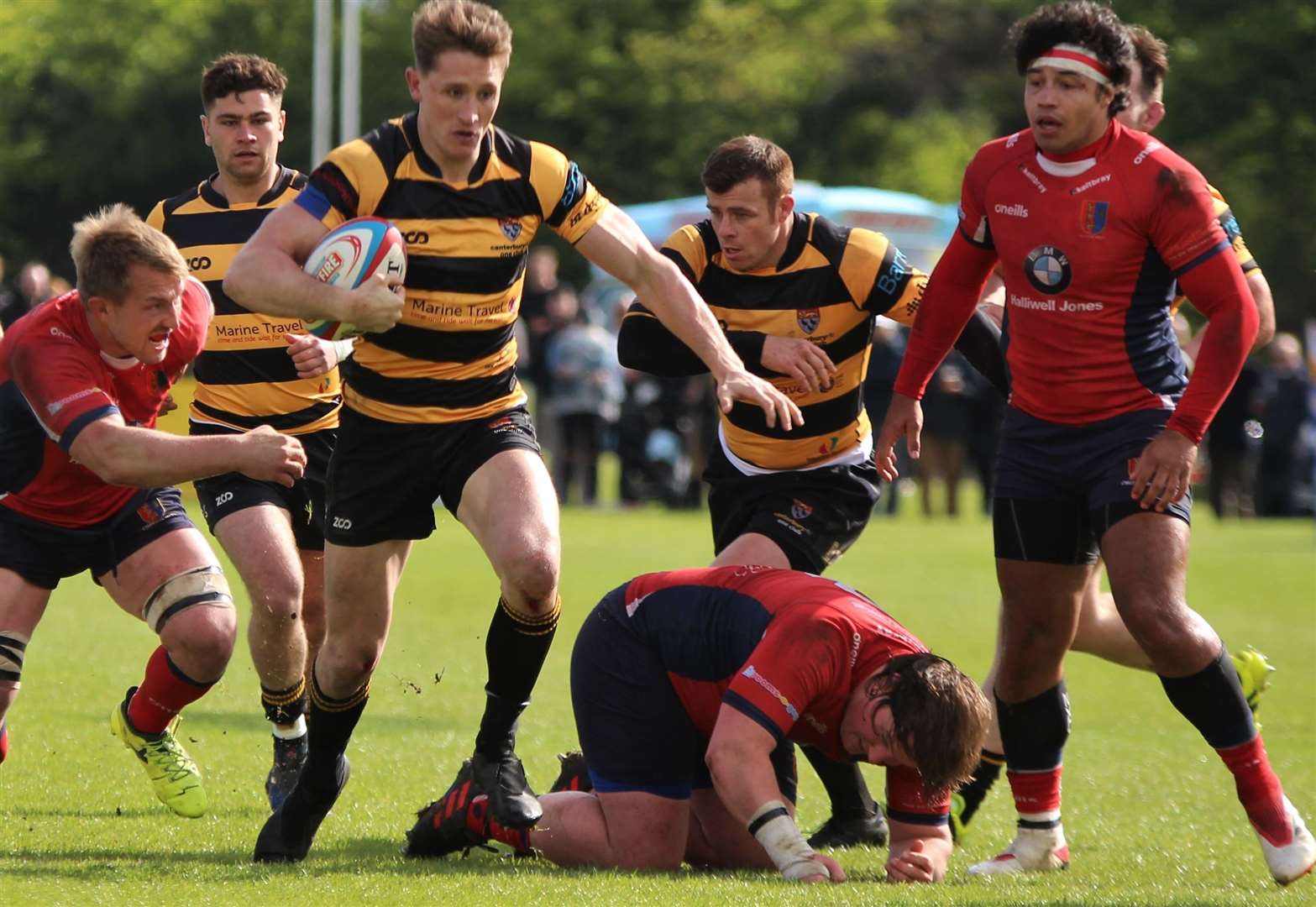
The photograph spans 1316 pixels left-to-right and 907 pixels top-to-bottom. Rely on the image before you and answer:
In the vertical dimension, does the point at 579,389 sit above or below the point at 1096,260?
below

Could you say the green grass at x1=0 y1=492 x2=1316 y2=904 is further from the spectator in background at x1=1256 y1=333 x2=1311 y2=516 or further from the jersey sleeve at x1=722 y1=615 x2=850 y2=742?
the spectator in background at x1=1256 y1=333 x2=1311 y2=516

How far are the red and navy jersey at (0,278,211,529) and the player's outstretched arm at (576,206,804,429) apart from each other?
1.39 meters

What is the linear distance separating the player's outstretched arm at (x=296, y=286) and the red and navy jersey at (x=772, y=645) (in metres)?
1.24

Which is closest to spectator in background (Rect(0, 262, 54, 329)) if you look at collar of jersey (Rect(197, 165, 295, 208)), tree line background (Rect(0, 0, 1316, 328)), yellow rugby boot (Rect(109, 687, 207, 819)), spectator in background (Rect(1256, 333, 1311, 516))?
collar of jersey (Rect(197, 165, 295, 208))

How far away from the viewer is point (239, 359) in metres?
7.14

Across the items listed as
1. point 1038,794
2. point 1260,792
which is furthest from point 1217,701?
point 1038,794

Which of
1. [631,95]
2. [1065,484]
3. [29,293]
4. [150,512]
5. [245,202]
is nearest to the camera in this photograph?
[1065,484]

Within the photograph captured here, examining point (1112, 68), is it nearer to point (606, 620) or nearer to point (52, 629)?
point (606, 620)

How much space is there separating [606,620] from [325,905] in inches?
55.1

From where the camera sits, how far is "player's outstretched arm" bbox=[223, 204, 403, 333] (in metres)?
5.34

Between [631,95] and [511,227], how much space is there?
43627 mm

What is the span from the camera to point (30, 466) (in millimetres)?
6047

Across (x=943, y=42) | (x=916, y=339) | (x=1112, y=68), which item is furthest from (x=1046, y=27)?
(x=943, y=42)

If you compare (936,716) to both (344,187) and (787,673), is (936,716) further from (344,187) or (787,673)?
(344,187)
